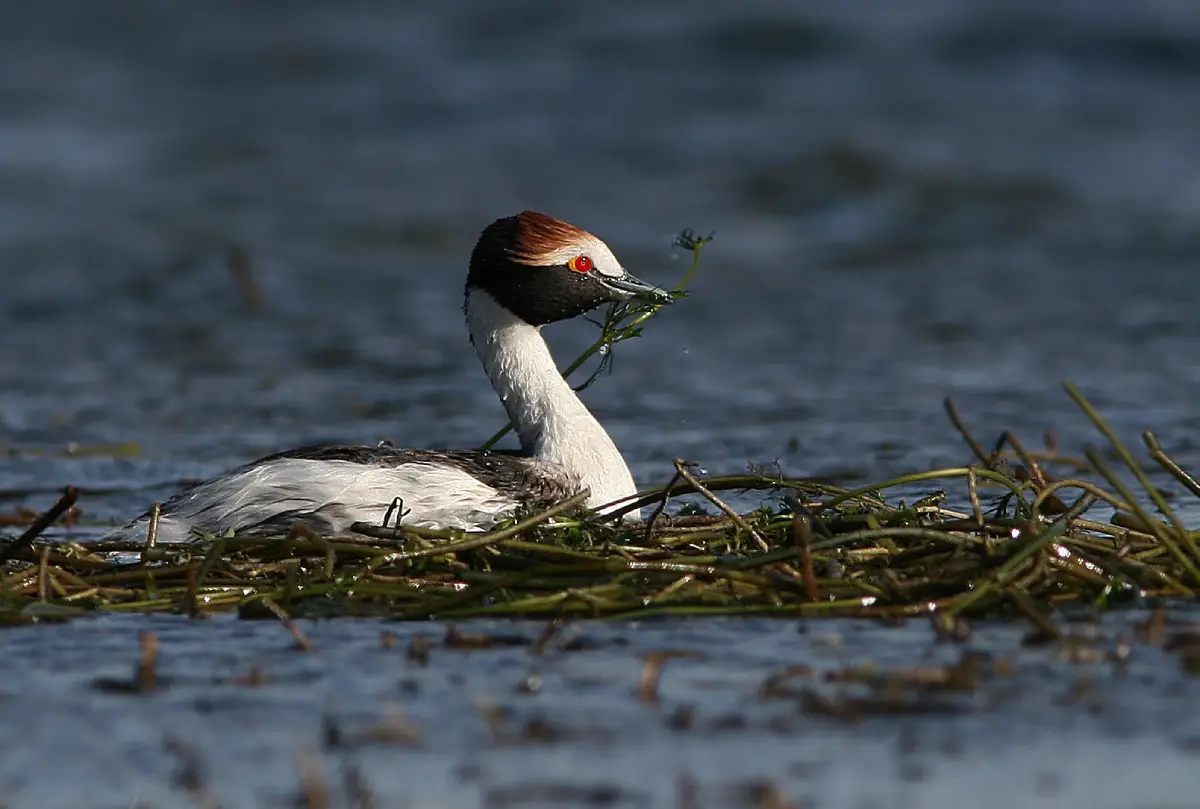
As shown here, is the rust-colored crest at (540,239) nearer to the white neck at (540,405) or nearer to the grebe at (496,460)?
the grebe at (496,460)

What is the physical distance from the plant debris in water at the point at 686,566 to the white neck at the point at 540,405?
1.01 m

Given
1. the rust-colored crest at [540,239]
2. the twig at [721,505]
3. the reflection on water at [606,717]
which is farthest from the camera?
the rust-colored crest at [540,239]

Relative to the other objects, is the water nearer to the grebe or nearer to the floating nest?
the floating nest

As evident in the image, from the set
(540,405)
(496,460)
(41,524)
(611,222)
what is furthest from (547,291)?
(611,222)

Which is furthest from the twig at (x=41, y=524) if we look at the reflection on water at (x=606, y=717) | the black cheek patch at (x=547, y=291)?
the black cheek patch at (x=547, y=291)

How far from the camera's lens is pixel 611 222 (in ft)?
60.2

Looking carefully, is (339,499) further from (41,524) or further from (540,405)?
(41,524)

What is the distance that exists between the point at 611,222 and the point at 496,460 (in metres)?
10.7

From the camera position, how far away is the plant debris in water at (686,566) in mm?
6051

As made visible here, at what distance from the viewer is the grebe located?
7449 mm

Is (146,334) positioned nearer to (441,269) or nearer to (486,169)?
(441,269)

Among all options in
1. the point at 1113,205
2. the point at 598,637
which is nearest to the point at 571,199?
the point at 1113,205

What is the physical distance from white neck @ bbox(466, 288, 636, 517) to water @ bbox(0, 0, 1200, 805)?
5.39 feet

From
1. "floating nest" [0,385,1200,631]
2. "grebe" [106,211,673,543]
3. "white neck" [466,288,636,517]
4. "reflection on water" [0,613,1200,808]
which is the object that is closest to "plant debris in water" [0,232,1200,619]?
"floating nest" [0,385,1200,631]
